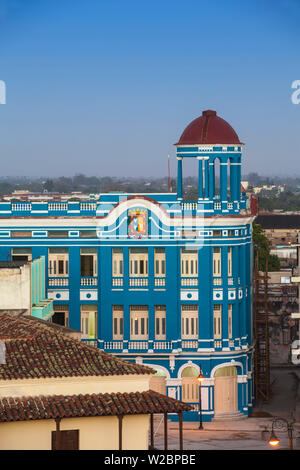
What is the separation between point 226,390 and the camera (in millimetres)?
86188

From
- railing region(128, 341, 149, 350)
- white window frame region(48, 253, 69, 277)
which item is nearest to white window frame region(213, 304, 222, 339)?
railing region(128, 341, 149, 350)

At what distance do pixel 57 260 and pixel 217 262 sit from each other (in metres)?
8.51

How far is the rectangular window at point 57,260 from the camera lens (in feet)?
286

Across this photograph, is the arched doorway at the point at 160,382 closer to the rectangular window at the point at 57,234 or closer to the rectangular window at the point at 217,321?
the rectangular window at the point at 217,321

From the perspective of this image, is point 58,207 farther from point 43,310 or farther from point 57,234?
point 43,310

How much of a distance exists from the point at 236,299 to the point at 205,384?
4885 millimetres

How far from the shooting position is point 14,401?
188 feet

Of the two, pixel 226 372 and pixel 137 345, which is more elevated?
pixel 137 345

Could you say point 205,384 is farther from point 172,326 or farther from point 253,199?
point 253,199

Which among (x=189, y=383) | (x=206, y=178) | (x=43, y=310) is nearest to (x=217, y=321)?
(x=189, y=383)

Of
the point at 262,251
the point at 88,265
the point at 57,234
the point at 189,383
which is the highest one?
the point at 262,251

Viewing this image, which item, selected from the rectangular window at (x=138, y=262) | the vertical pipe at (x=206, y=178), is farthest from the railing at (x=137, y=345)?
the vertical pipe at (x=206, y=178)

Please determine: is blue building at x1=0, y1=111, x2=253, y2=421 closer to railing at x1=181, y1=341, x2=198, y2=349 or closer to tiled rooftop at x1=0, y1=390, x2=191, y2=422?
railing at x1=181, y1=341, x2=198, y2=349
